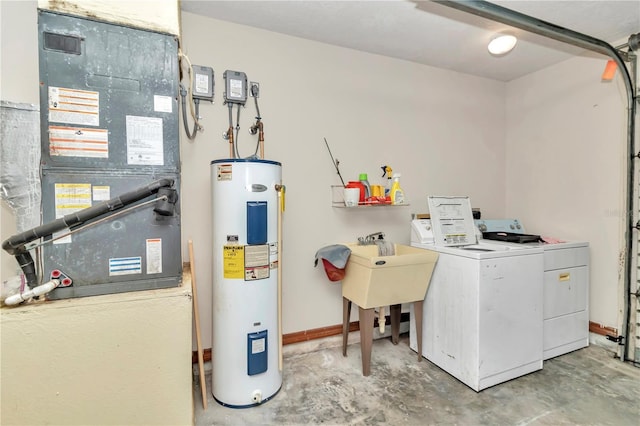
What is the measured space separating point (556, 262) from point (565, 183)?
93cm

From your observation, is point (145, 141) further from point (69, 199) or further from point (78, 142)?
point (69, 199)

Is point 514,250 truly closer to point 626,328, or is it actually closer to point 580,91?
point 626,328

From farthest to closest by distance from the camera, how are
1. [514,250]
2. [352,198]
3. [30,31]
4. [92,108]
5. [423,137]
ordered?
1. [423,137]
2. [352,198]
3. [514,250]
4. [30,31]
5. [92,108]

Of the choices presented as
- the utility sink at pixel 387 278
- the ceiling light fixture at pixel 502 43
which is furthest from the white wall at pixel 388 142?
the ceiling light fixture at pixel 502 43

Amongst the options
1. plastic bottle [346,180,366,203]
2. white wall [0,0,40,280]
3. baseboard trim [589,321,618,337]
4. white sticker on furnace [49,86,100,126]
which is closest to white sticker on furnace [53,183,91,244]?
white sticker on furnace [49,86,100,126]

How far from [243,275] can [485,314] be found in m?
1.65

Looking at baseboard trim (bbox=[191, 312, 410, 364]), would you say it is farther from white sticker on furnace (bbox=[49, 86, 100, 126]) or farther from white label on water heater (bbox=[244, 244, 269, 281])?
white sticker on furnace (bbox=[49, 86, 100, 126])

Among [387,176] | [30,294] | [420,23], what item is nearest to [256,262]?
[30,294]

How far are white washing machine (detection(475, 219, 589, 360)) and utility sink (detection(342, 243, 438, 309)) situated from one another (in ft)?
2.74

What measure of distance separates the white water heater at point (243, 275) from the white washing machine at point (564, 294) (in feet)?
6.74

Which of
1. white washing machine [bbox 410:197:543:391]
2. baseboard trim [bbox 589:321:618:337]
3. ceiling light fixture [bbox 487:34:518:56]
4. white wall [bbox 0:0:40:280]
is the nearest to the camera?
white wall [bbox 0:0:40:280]

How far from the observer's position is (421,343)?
8.43 feet

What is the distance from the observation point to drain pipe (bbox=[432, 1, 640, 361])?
1.94 metres

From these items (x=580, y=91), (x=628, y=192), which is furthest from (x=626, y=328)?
(x=580, y=91)
